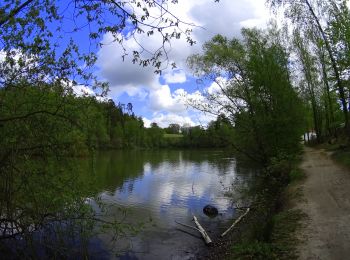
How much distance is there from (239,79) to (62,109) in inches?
729

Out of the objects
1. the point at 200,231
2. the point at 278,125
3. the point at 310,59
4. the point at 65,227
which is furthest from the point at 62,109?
the point at 310,59

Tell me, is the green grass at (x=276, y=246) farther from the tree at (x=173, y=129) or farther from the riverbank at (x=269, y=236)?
the tree at (x=173, y=129)

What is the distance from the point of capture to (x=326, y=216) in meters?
11.3

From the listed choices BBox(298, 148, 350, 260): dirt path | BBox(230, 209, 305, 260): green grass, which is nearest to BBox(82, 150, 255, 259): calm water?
BBox(230, 209, 305, 260): green grass

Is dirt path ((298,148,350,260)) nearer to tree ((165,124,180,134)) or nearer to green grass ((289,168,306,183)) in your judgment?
green grass ((289,168,306,183))

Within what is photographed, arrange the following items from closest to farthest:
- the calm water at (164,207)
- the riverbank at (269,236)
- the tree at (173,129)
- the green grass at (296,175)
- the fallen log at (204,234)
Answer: the riverbank at (269,236), the calm water at (164,207), the fallen log at (204,234), the green grass at (296,175), the tree at (173,129)

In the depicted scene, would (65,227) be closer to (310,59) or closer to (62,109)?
(62,109)

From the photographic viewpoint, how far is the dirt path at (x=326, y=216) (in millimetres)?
8422

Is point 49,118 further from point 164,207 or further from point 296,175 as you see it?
point 296,175

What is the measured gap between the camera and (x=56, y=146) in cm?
912

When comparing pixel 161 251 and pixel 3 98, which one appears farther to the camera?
pixel 161 251

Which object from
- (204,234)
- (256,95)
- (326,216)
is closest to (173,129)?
(256,95)

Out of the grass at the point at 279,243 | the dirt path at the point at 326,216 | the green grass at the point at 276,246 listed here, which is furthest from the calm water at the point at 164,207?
the dirt path at the point at 326,216

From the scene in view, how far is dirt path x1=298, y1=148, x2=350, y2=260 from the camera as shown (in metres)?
8.42
